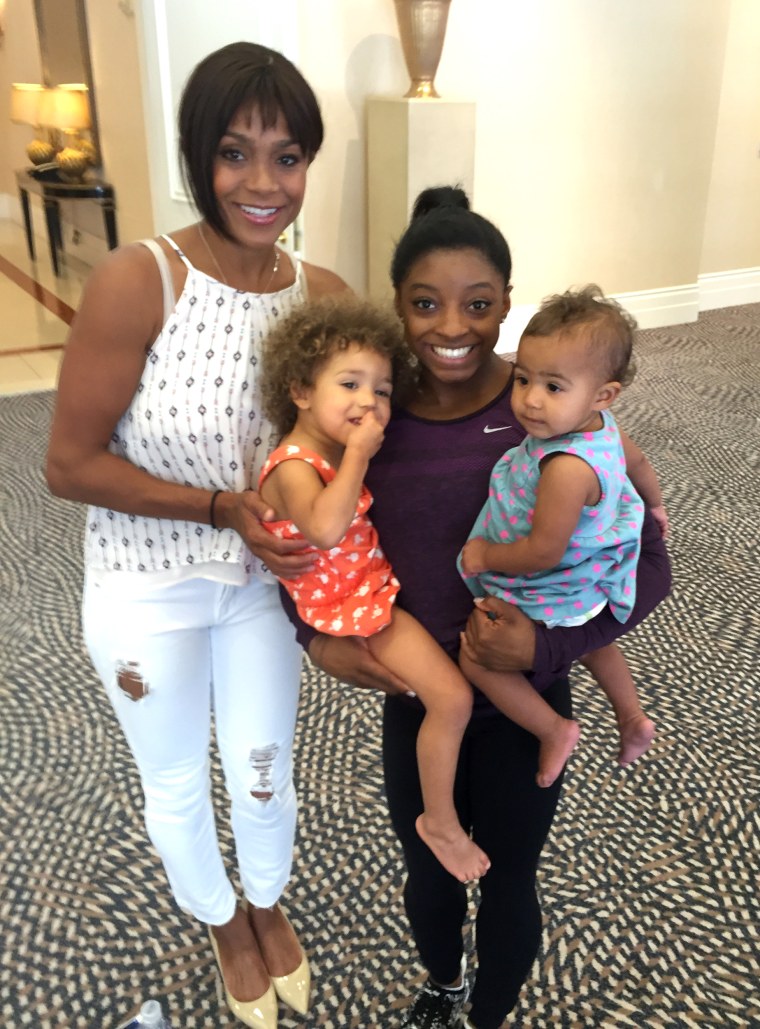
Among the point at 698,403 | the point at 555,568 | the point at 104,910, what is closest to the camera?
the point at 555,568

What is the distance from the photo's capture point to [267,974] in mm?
1420

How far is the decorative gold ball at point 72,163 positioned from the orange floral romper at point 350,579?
18.4 feet

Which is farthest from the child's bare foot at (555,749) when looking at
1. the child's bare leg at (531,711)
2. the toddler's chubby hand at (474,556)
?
the toddler's chubby hand at (474,556)

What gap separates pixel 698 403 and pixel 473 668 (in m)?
3.43

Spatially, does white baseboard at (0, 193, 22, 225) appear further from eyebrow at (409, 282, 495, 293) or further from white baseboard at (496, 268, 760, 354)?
eyebrow at (409, 282, 495, 293)

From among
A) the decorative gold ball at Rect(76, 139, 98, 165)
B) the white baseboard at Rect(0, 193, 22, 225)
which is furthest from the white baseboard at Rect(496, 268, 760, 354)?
the white baseboard at Rect(0, 193, 22, 225)

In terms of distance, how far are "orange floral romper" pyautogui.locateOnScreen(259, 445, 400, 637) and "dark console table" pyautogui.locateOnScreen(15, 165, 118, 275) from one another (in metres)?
5.14

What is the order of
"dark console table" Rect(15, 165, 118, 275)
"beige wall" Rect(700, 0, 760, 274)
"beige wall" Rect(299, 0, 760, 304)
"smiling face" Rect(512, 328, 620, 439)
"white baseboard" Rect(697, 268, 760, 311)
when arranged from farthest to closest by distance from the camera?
1. "white baseboard" Rect(697, 268, 760, 311)
2. "dark console table" Rect(15, 165, 118, 275)
3. "beige wall" Rect(700, 0, 760, 274)
4. "beige wall" Rect(299, 0, 760, 304)
5. "smiling face" Rect(512, 328, 620, 439)

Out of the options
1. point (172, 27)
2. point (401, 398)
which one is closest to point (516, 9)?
point (172, 27)

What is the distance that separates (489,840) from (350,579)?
0.39m

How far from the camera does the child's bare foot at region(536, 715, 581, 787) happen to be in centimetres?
103

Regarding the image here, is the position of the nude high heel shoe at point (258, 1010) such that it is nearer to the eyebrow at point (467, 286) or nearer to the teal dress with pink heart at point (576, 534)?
the teal dress with pink heart at point (576, 534)

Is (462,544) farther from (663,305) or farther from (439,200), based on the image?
(663,305)

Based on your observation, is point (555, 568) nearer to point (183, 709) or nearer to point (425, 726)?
point (425, 726)
